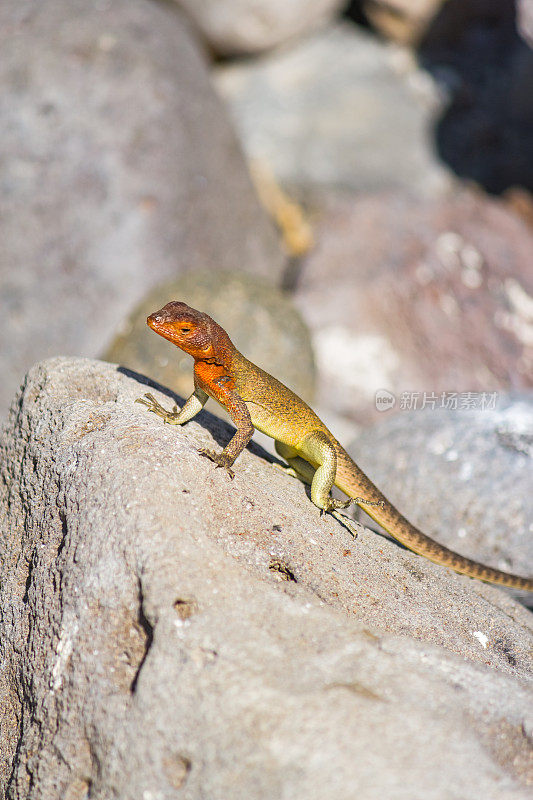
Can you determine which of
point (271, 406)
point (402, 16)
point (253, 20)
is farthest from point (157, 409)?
point (402, 16)

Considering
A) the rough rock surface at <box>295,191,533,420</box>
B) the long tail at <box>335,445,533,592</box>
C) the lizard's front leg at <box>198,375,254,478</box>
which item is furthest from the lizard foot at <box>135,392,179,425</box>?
the rough rock surface at <box>295,191,533,420</box>

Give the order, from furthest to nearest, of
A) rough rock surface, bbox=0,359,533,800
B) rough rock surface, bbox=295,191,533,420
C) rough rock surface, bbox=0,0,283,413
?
1. rough rock surface, bbox=295,191,533,420
2. rough rock surface, bbox=0,0,283,413
3. rough rock surface, bbox=0,359,533,800

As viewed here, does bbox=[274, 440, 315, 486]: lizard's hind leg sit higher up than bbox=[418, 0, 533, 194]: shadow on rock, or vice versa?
bbox=[418, 0, 533, 194]: shadow on rock

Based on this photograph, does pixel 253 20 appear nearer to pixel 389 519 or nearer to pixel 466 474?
pixel 466 474

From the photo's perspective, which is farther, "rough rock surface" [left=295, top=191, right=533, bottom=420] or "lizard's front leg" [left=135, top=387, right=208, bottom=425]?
"rough rock surface" [left=295, top=191, right=533, bottom=420]

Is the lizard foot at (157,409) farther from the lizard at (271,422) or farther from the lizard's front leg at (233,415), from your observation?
the lizard's front leg at (233,415)

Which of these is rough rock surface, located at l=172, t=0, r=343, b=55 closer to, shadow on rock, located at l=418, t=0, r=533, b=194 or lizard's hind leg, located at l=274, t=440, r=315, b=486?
shadow on rock, located at l=418, t=0, r=533, b=194

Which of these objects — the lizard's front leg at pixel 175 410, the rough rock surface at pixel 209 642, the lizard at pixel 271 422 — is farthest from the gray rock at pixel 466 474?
the lizard's front leg at pixel 175 410
